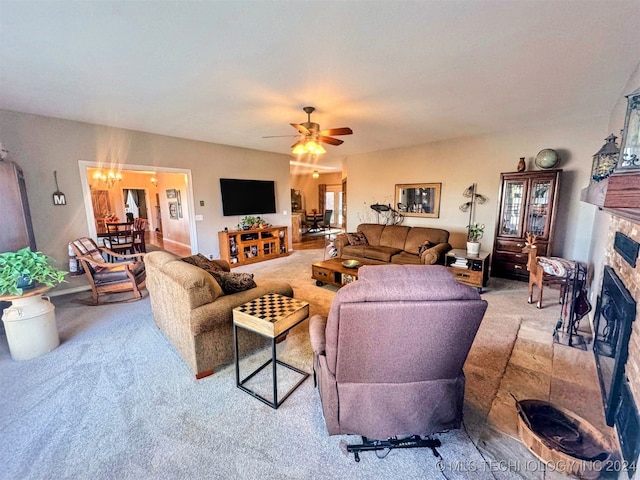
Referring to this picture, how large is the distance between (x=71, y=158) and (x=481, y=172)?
6.76 meters

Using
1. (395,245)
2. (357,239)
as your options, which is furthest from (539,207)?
(357,239)

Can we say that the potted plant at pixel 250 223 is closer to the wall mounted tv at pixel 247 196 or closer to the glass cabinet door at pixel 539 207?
the wall mounted tv at pixel 247 196

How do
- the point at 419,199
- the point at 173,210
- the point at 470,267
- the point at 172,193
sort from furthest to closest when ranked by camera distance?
1. the point at 173,210
2. the point at 172,193
3. the point at 419,199
4. the point at 470,267

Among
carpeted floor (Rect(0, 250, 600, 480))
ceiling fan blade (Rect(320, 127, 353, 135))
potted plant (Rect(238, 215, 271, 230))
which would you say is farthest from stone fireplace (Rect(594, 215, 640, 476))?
potted plant (Rect(238, 215, 271, 230))

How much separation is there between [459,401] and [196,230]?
5.31m

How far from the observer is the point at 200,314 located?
2.00 metres

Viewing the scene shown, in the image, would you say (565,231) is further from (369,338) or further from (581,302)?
(369,338)

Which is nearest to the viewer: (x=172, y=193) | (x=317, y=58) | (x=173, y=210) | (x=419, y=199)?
(x=317, y=58)

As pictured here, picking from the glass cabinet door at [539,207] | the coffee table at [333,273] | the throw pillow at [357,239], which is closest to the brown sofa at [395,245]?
the throw pillow at [357,239]

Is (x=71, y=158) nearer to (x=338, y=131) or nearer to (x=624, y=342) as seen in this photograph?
(x=338, y=131)

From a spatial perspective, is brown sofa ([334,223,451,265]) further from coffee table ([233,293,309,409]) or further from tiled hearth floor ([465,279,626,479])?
coffee table ([233,293,309,409])

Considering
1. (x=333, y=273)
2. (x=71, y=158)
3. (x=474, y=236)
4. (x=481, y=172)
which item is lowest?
(x=333, y=273)

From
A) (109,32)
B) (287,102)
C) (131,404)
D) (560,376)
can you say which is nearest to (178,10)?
(109,32)

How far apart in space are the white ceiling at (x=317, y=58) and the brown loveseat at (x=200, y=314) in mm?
1771
